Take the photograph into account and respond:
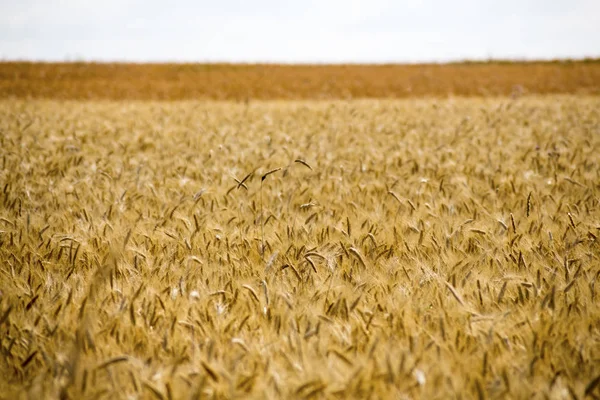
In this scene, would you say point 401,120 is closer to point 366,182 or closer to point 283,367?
point 366,182

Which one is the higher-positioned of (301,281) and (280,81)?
(280,81)

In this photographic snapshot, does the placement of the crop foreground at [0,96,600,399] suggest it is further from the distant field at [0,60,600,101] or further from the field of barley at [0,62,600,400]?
the distant field at [0,60,600,101]

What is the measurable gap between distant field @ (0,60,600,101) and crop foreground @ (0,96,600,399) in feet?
47.2

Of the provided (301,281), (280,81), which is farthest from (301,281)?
(280,81)

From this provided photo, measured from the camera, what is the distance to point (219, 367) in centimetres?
109

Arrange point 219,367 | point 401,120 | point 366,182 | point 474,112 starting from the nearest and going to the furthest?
point 219,367 → point 366,182 → point 401,120 → point 474,112

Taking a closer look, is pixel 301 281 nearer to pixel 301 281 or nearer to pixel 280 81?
pixel 301 281

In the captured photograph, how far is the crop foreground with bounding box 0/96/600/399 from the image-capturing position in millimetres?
1086

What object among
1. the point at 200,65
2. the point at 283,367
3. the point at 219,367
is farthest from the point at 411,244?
the point at 200,65

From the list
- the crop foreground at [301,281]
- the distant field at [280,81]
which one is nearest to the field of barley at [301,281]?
the crop foreground at [301,281]

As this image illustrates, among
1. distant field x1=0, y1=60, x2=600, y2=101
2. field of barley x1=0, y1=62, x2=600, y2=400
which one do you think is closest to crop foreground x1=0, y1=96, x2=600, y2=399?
field of barley x1=0, y1=62, x2=600, y2=400

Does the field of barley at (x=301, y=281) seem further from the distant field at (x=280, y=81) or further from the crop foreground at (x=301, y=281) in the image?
the distant field at (x=280, y=81)

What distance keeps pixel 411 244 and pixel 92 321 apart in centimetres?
143

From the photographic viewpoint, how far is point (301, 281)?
1.66 meters
